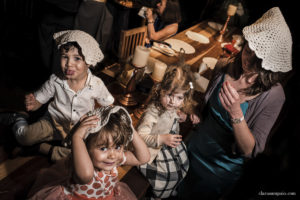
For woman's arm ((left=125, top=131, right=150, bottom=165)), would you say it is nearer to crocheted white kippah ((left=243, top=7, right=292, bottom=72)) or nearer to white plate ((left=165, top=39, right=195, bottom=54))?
crocheted white kippah ((left=243, top=7, right=292, bottom=72))

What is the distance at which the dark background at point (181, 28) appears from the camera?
32cm

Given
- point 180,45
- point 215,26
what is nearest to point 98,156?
point 180,45

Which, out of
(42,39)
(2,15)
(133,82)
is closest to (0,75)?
(2,15)

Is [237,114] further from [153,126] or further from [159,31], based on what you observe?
[159,31]

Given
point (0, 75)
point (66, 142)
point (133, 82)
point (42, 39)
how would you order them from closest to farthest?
1. point (66, 142)
2. point (133, 82)
3. point (42, 39)
4. point (0, 75)

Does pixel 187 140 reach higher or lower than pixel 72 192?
lower

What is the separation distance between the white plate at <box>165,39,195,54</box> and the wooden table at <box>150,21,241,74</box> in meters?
0.08

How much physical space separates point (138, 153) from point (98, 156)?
0.21m

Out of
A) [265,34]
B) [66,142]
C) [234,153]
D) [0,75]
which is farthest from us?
[0,75]

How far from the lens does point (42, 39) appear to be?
6.53 feet

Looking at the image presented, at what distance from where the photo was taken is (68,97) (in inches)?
61.4

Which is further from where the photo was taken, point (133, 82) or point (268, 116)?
point (133, 82)

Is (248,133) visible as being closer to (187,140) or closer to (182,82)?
(182,82)

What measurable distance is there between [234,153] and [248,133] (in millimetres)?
339
